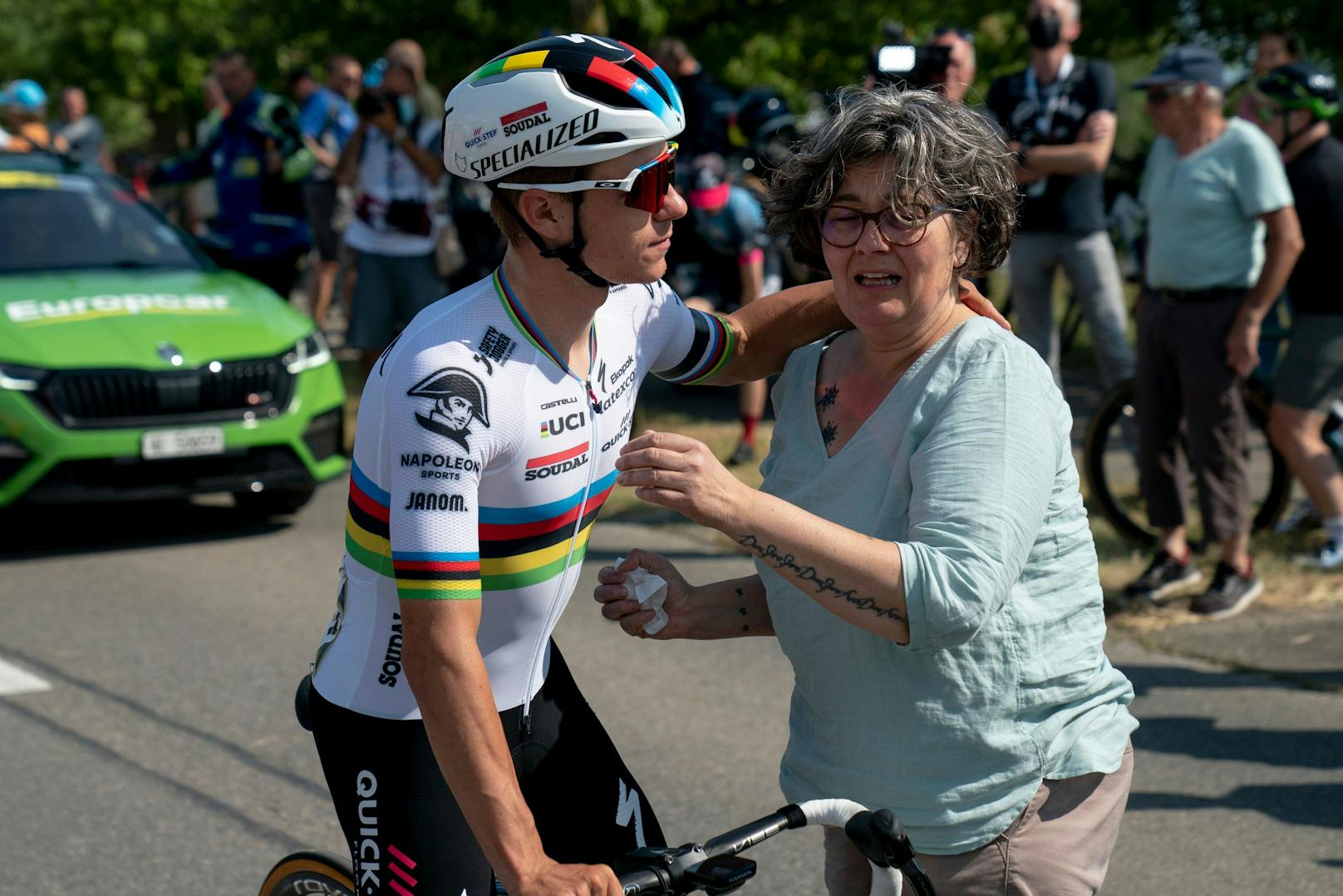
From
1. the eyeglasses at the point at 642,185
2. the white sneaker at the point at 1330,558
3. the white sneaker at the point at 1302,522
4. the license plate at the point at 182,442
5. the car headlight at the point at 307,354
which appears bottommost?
the white sneaker at the point at 1302,522

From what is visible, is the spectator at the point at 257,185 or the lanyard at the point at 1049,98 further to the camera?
the spectator at the point at 257,185

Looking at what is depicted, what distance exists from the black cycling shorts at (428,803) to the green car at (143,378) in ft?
17.8

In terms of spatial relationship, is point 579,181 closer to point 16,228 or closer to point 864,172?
point 864,172

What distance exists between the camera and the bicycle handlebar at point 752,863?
6.92ft

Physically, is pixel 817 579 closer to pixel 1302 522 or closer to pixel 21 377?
pixel 1302 522

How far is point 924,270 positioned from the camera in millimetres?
2438

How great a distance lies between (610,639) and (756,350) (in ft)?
11.5

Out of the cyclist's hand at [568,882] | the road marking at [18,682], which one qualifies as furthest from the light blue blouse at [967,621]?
the road marking at [18,682]

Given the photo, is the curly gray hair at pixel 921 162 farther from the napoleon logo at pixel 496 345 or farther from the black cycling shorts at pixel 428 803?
the black cycling shorts at pixel 428 803

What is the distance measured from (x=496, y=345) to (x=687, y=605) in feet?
1.97

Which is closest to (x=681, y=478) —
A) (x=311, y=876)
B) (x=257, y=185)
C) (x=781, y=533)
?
(x=781, y=533)

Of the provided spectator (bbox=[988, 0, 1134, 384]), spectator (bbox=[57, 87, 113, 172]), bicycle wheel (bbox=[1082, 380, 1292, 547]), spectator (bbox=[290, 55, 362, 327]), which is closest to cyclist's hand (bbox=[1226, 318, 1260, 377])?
bicycle wheel (bbox=[1082, 380, 1292, 547])

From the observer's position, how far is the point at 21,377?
7.65 metres

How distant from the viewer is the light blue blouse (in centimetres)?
224
